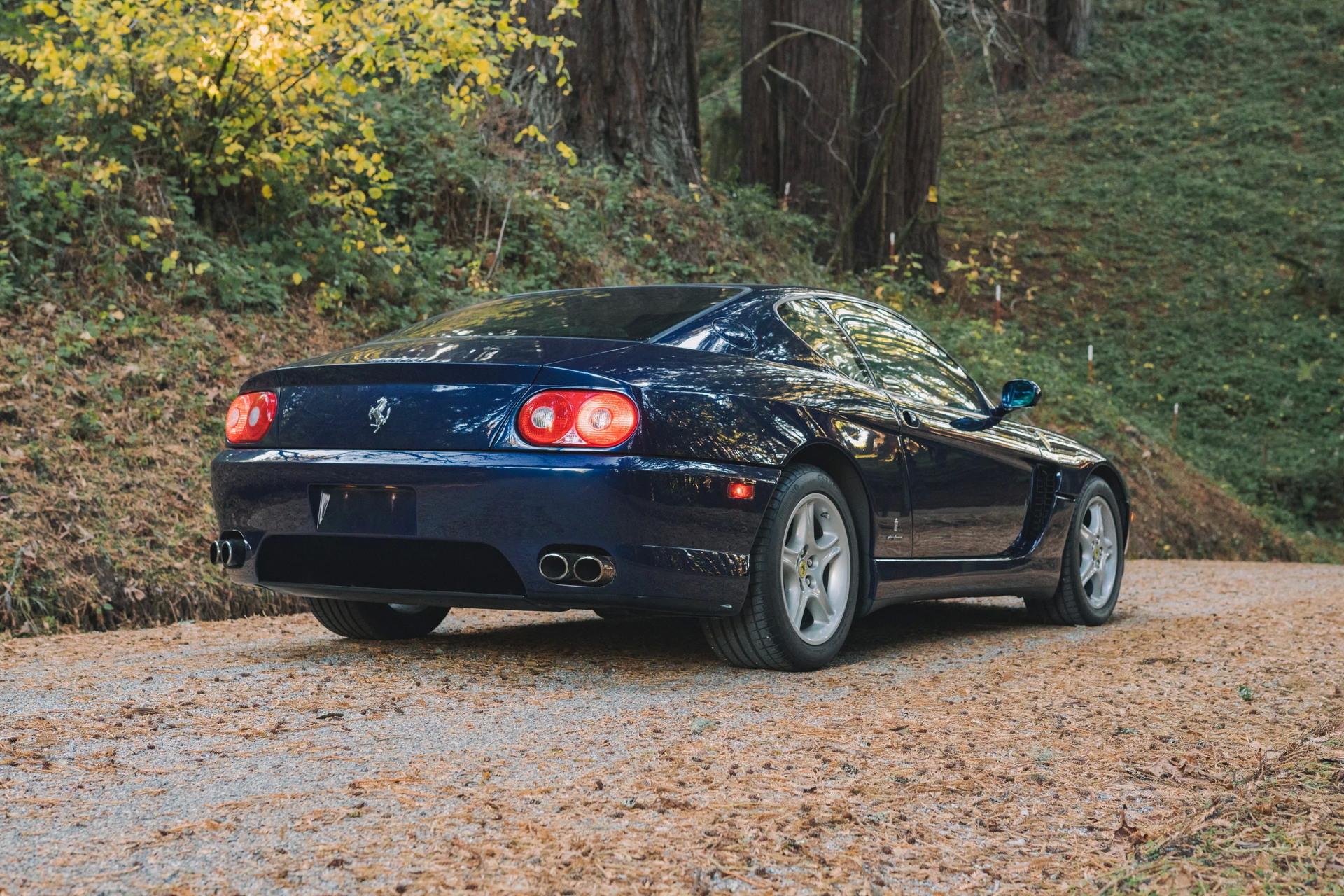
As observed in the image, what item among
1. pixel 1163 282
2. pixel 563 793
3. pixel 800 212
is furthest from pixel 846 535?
pixel 1163 282

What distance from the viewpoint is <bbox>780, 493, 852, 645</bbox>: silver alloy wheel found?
15.5 feet

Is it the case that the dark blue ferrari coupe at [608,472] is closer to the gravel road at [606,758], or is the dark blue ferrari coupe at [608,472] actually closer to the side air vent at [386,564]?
the side air vent at [386,564]

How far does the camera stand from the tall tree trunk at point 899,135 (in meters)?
17.8

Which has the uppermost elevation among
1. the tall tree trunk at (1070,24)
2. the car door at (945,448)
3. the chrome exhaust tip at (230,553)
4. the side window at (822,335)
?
the tall tree trunk at (1070,24)

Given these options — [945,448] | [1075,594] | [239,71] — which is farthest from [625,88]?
[945,448]

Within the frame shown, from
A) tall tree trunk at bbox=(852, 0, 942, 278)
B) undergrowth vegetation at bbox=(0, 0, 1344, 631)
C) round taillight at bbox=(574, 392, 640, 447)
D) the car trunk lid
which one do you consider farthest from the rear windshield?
tall tree trunk at bbox=(852, 0, 942, 278)

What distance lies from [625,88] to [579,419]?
389 inches

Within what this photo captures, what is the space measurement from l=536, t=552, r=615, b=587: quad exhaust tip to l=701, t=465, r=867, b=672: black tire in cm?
56

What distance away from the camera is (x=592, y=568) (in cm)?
423

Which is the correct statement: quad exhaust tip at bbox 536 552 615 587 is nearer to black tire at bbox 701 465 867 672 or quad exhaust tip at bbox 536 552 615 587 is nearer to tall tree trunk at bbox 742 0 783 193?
black tire at bbox 701 465 867 672

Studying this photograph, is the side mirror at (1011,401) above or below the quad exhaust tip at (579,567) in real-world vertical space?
above

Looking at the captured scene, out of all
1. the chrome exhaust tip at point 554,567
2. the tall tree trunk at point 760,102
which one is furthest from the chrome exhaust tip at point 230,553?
the tall tree trunk at point 760,102

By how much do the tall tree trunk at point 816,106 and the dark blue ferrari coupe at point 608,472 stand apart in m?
12.0

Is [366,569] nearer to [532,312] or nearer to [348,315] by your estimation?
[532,312]
